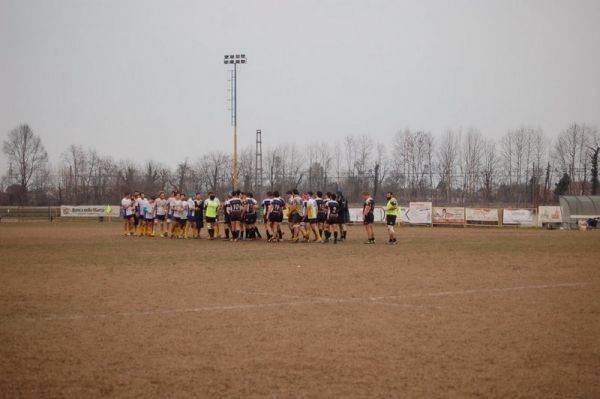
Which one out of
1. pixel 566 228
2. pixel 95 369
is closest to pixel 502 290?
pixel 95 369

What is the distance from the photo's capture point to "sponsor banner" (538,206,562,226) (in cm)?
4722

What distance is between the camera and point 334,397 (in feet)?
19.3

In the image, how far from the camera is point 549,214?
4759cm

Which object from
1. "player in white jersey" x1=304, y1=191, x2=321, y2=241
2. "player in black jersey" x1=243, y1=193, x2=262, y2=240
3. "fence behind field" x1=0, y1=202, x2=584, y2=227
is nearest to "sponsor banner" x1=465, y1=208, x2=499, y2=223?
"fence behind field" x1=0, y1=202, x2=584, y2=227

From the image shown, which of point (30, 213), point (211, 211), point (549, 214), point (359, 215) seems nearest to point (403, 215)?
point (359, 215)

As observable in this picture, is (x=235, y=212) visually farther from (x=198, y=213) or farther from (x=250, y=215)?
(x=198, y=213)

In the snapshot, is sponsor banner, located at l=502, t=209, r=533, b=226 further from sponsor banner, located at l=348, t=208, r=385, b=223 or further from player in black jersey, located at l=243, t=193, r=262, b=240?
player in black jersey, located at l=243, t=193, r=262, b=240

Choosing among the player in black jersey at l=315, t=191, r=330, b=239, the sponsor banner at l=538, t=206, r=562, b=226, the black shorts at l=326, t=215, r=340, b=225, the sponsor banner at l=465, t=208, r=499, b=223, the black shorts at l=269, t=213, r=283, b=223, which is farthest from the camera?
the sponsor banner at l=465, t=208, r=499, b=223

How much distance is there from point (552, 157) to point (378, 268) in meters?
62.6

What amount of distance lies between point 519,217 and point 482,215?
2608mm

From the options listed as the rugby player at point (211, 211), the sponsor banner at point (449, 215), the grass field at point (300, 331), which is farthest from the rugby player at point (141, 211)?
the sponsor banner at point (449, 215)

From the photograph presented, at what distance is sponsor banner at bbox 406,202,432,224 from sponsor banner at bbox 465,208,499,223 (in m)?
2.83

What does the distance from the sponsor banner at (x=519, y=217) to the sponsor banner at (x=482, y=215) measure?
2.86ft

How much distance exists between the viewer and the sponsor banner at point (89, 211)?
64500 millimetres
